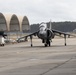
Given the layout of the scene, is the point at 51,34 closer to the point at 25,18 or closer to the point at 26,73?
the point at 26,73

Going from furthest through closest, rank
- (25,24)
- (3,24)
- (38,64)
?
(25,24) < (3,24) < (38,64)

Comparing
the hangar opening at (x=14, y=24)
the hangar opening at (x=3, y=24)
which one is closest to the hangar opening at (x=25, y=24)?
the hangar opening at (x=14, y=24)

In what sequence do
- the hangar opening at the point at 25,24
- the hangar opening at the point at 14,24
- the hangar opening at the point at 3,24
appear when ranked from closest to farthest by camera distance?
the hangar opening at the point at 3,24 → the hangar opening at the point at 14,24 → the hangar opening at the point at 25,24

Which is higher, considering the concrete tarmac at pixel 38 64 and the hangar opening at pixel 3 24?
the hangar opening at pixel 3 24

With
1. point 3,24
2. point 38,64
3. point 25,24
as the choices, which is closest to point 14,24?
point 25,24

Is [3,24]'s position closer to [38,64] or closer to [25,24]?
[25,24]

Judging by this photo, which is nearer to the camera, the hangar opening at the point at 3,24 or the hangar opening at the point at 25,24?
the hangar opening at the point at 3,24

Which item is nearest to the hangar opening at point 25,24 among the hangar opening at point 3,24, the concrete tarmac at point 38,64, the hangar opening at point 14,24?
the hangar opening at point 14,24

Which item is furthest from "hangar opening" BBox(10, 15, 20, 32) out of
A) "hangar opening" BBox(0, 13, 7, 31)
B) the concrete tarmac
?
the concrete tarmac

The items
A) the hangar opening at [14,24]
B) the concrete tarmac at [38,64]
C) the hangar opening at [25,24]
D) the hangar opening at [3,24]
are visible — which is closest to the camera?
the concrete tarmac at [38,64]

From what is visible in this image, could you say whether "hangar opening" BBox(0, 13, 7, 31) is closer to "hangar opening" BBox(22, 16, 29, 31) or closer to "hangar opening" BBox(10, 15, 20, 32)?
"hangar opening" BBox(10, 15, 20, 32)

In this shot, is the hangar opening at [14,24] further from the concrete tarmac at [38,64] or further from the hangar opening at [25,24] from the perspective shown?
the concrete tarmac at [38,64]

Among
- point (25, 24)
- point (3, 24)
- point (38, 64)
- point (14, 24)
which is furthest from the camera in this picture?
point (25, 24)

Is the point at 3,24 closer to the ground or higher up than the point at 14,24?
higher up
